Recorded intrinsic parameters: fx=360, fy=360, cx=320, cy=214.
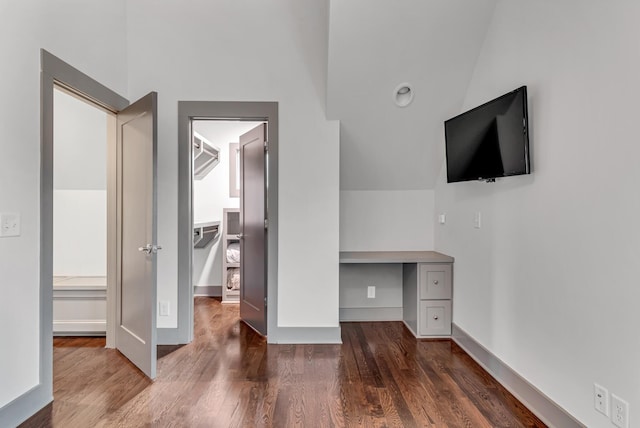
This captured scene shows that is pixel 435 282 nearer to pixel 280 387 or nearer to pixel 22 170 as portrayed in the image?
pixel 280 387

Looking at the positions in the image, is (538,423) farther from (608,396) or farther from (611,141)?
(611,141)

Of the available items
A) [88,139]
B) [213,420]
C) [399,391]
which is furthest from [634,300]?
[88,139]

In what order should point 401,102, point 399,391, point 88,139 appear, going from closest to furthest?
point 399,391, point 401,102, point 88,139

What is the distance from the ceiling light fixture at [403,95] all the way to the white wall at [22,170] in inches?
92.7

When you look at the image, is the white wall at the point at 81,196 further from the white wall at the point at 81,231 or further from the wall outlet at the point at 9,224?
the wall outlet at the point at 9,224

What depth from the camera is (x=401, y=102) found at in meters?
3.01

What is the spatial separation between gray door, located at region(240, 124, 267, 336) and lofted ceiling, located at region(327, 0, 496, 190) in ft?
2.61

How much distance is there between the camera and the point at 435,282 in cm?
325

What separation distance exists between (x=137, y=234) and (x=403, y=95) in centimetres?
236

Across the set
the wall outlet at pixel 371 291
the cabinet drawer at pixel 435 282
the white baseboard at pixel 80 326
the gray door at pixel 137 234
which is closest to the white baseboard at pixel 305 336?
the wall outlet at pixel 371 291

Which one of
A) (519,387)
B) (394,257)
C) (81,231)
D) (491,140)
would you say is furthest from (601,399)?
(81,231)

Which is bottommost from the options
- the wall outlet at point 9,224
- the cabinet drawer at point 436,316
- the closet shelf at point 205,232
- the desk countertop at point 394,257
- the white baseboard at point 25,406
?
the white baseboard at point 25,406

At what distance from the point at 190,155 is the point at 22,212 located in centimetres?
134

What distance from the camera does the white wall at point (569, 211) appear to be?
1506mm
